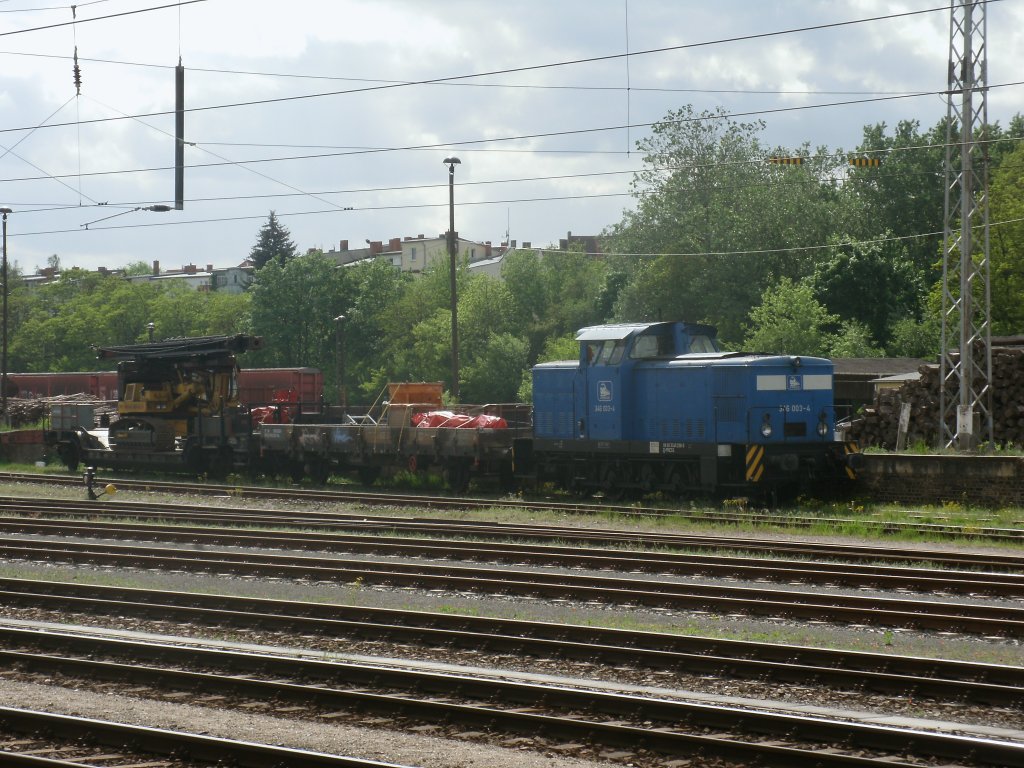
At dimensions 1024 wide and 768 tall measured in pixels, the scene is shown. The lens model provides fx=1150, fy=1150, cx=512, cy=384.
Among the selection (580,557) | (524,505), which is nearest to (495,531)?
(580,557)

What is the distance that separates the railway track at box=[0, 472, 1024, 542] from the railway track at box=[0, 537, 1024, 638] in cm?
616

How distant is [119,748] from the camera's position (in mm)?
7652

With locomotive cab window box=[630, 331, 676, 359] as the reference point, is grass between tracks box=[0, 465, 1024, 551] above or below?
below

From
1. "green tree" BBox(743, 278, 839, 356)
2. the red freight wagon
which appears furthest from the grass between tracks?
"green tree" BBox(743, 278, 839, 356)

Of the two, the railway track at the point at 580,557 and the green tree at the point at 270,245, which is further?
the green tree at the point at 270,245

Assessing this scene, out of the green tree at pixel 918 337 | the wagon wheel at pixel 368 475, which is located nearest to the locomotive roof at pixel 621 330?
the wagon wheel at pixel 368 475

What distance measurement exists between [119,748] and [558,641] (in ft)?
13.4

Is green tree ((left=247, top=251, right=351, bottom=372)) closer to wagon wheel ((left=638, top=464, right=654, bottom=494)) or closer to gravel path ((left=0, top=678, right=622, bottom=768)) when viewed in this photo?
wagon wheel ((left=638, top=464, right=654, bottom=494))

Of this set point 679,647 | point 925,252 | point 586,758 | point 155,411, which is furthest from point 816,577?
point 925,252

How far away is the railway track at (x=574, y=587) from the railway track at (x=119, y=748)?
20.5 feet

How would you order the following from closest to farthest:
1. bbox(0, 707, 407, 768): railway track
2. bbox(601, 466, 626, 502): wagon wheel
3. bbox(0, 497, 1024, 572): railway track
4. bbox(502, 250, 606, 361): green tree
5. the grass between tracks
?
bbox(0, 707, 407, 768): railway track < bbox(0, 497, 1024, 572): railway track < the grass between tracks < bbox(601, 466, 626, 502): wagon wheel < bbox(502, 250, 606, 361): green tree

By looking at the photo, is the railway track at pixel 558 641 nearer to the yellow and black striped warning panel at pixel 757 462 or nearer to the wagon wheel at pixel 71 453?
the yellow and black striped warning panel at pixel 757 462

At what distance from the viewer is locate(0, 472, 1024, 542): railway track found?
18.3m

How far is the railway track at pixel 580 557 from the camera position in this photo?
44.0 feet
